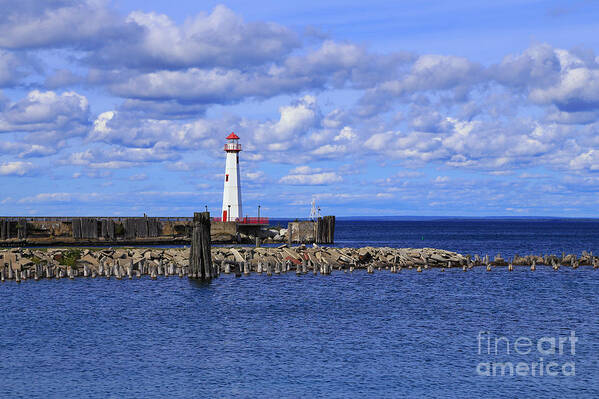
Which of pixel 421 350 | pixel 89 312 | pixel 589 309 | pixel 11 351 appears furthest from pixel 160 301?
pixel 589 309

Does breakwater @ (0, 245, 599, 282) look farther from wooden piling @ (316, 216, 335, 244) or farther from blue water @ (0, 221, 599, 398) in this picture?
wooden piling @ (316, 216, 335, 244)

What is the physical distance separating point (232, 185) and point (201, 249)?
44.3 metres

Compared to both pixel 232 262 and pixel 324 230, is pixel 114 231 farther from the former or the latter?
pixel 232 262

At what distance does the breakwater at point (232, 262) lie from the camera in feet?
168

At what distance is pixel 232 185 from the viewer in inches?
3639

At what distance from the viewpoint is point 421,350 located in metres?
27.6

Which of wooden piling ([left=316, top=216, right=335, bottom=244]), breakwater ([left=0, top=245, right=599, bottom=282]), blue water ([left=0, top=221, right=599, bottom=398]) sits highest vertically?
wooden piling ([left=316, top=216, right=335, bottom=244])

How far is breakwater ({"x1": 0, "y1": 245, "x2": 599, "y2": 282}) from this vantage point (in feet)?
168

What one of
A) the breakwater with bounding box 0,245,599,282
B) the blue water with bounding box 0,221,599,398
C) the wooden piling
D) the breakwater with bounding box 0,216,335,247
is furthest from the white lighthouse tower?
the blue water with bounding box 0,221,599,398

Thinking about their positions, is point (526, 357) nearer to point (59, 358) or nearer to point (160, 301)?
point (59, 358)

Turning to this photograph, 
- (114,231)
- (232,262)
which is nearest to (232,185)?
(114,231)

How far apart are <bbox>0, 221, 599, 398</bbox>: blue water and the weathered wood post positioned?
127 centimetres

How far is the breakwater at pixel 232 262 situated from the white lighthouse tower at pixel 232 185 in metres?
30.0

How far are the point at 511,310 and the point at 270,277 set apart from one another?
68.7 ft
